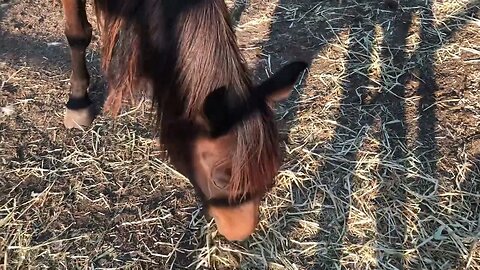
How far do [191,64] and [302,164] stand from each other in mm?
1169

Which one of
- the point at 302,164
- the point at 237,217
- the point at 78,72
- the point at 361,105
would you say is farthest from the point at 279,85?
the point at 78,72

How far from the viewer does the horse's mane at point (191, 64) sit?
2189 millimetres

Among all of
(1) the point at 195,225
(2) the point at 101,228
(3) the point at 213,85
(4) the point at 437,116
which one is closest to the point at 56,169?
(2) the point at 101,228

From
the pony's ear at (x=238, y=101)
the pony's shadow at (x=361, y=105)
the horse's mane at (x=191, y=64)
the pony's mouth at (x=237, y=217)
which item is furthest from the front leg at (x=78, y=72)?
the pony's ear at (x=238, y=101)

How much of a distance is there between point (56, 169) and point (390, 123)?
194 cm

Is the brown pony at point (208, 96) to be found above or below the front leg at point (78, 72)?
above

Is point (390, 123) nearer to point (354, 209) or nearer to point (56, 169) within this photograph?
point (354, 209)

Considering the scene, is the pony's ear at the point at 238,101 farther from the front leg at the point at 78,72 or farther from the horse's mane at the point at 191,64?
the front leg at the point at 78,72

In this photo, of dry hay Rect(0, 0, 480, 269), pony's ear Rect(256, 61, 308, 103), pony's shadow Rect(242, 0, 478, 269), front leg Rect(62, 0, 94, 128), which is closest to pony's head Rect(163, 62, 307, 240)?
pony's ear Rect(256, 61, 308, 103)

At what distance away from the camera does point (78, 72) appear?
3543 millimetres

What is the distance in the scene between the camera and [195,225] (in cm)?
300

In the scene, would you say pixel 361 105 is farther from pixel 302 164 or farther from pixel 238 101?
pixel 238 101

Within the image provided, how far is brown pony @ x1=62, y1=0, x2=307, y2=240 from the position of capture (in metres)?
2.18

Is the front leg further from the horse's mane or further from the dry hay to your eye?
the horse's mane
